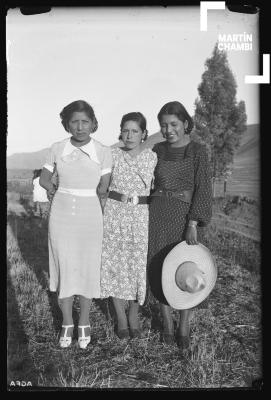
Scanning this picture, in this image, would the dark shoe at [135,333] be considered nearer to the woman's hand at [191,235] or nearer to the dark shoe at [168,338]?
the dark shoe at [168,338]

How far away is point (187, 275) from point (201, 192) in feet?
2.53

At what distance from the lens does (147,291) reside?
13.8 ft

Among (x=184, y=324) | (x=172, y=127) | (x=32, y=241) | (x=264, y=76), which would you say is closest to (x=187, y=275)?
(x=184, y=324)

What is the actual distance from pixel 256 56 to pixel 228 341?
265 cm

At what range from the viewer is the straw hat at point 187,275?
159 inches

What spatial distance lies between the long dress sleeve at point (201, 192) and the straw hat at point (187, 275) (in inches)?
10.9

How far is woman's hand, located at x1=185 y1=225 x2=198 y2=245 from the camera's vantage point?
4.02 m

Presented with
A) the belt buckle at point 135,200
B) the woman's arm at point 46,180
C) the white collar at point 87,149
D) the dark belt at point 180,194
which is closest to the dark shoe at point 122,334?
the belt buckle at point 135,200

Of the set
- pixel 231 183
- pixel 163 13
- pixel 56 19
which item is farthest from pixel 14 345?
pixel 163 13

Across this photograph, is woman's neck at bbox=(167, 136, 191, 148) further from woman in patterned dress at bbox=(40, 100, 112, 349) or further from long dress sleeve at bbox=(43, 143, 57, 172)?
long dress sleeve at bbox=(43, 143, 57, 172)

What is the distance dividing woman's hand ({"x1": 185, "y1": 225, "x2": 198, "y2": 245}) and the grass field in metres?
0.59

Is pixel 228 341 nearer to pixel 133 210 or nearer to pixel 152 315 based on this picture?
pixel 152 315

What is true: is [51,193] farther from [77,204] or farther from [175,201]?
[175,201]

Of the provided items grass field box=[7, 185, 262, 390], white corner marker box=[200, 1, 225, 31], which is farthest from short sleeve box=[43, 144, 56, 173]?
white corner marker box=[200, 1, 225, 31]
